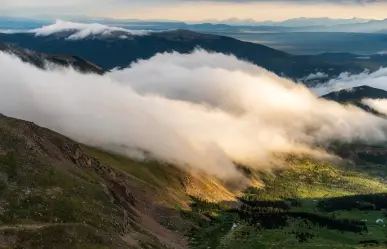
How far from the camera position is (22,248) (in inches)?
7810

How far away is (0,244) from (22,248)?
804 centimetres

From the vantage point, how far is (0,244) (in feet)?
640
